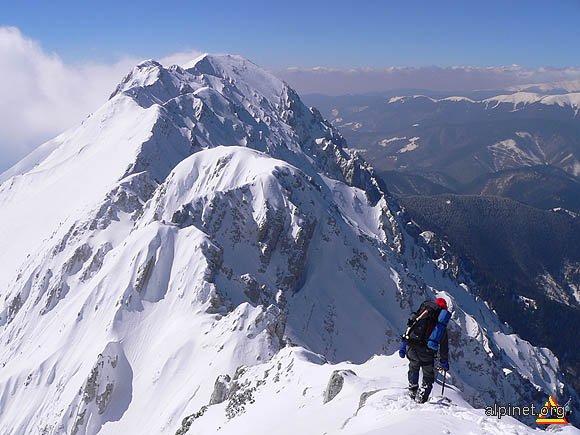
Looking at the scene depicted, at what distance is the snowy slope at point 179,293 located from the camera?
66.8 meters

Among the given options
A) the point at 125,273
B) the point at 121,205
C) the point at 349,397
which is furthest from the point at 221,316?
the point at 121,205

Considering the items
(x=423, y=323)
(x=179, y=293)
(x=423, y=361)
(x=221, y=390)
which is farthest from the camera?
(x=179, y=293)

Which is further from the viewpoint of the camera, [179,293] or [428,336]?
[179,293]

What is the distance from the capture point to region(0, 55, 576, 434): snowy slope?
219ft

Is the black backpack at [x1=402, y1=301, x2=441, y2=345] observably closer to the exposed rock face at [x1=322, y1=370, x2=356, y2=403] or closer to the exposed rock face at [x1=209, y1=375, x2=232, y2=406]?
the exposed rock face at [x1=322, y1=370, x2=356, y2=403]

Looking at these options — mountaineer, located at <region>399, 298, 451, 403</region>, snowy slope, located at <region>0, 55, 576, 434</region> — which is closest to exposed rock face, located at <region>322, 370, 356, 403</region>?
snowy slope, located at <region>0, 55, 576, 434</region>

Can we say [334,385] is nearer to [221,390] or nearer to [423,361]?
[423,361]

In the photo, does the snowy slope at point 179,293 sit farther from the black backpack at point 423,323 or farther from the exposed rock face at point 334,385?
the black backpack at point 423,323

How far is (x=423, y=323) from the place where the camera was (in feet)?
74.5

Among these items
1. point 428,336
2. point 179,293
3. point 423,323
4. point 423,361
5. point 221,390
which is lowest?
point 179,293

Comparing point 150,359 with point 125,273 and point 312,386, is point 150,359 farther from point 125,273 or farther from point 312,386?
point 312,386

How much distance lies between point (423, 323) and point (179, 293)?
62.9 metres

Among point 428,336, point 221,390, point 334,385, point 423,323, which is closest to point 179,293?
point 221,390

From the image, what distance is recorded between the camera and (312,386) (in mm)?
43094
